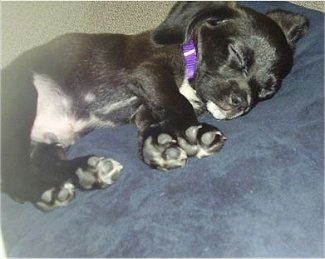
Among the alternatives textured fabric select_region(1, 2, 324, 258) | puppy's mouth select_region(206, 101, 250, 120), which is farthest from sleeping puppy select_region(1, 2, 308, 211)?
textured fabric select_region(1, 2, 324, 258)

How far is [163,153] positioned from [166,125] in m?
0.16

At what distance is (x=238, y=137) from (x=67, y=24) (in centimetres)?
118

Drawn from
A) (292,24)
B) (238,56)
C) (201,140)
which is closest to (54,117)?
(201,140)

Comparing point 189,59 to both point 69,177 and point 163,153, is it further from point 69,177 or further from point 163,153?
point 69,177

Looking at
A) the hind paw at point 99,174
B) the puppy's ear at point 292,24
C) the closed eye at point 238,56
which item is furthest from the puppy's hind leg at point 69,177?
the puppy's ear at point 292,24

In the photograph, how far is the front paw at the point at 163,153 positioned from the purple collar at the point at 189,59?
0.39 meters

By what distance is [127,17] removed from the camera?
9.12 ft

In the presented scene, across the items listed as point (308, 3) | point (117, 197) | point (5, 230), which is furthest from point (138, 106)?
point (308, 3)

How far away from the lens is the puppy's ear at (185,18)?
7.17ft

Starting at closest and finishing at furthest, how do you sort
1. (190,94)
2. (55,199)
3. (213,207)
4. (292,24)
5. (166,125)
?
(213,207)
(55,199)
(166,125)
(190,94)
(292,24)

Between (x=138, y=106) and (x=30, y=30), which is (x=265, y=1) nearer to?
(x=138, y=106)

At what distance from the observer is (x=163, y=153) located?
6.21 ft

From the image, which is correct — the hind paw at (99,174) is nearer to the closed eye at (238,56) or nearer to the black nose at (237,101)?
the black nose at (237,101)

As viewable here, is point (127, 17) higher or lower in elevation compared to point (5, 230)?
higher
